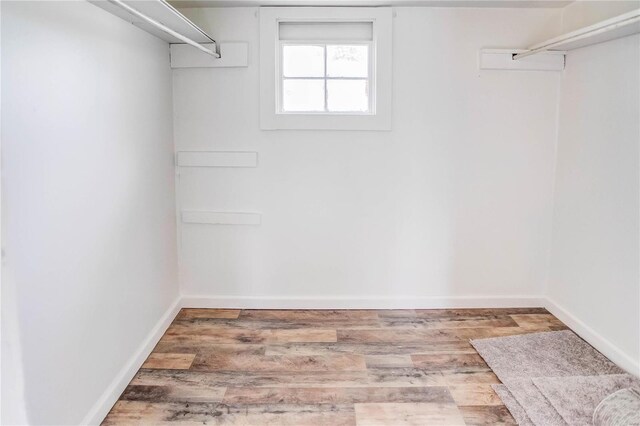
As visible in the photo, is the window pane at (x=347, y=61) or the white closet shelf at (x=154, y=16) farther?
the window pane at (x=347, y=61)

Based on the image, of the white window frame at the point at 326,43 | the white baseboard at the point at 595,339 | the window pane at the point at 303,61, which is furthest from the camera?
the window pane at the point at 303,61

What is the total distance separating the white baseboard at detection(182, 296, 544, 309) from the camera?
3.42 metres

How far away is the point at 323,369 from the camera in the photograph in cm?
260

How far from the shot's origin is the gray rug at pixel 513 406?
2.12 metres

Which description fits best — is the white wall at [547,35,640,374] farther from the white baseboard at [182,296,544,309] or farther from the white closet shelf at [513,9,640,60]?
the white baseboard at [182,296,544,309]

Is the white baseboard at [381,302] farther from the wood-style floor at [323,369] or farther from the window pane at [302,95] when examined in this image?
the window pane at [302,95]

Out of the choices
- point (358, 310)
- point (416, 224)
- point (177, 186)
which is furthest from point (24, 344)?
point (416, 224)

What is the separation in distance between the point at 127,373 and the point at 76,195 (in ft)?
3.29

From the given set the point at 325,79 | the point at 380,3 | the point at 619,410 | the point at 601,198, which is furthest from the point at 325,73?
the point at 619,410

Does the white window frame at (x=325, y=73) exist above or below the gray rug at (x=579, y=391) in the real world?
above

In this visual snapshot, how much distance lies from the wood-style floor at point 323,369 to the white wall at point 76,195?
0.82 ft

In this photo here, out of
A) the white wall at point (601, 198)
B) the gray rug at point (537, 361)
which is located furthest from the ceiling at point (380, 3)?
the gray rug at point (537, 361)

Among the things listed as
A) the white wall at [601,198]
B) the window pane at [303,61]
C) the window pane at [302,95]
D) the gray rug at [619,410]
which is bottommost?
the gray rug at [619,410]

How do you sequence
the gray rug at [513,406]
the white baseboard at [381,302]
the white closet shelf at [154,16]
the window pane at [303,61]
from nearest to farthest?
1. the white closet shelf at [154,16]
2. the gray rug at [513,406]
3. the window pane at [303,61]
4. the white baseboard at [381,302]
